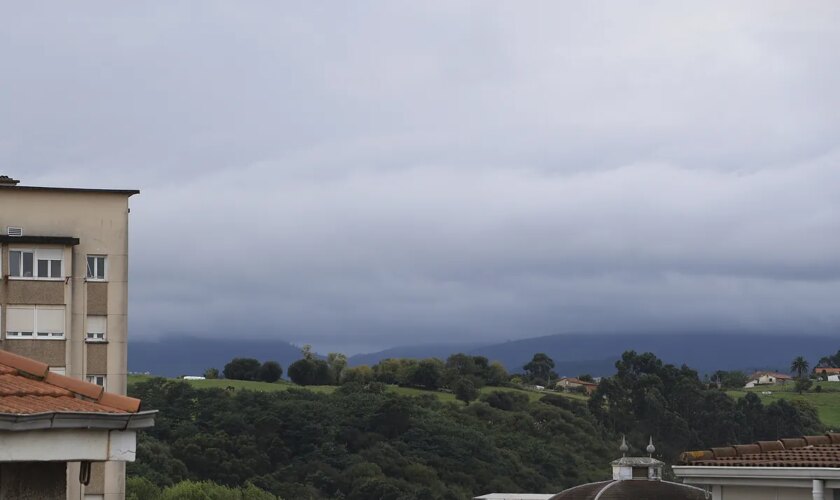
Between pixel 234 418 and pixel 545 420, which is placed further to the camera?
pixel 545 420

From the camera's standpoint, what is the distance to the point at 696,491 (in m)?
57.4

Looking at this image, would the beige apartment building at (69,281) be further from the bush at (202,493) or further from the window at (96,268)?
the bush at (202,493)

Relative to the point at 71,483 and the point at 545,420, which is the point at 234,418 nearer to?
the point at 545,420

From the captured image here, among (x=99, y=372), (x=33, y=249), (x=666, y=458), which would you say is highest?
(x=33, y=249)

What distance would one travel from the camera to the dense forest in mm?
140500

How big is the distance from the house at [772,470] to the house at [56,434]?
22257 millimetres

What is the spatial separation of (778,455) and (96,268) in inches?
1575

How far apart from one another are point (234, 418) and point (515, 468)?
31798mm

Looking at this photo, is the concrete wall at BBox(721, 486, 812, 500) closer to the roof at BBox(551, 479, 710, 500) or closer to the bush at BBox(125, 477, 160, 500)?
the roof at BBox(551, 479, 710, 500)

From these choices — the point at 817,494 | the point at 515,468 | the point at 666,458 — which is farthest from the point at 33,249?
the point at 666,458

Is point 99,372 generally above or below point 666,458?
above

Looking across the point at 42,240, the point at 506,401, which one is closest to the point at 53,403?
the point at 42,240

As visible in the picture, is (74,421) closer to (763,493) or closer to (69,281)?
(763,493)

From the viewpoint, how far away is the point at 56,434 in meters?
7.89
